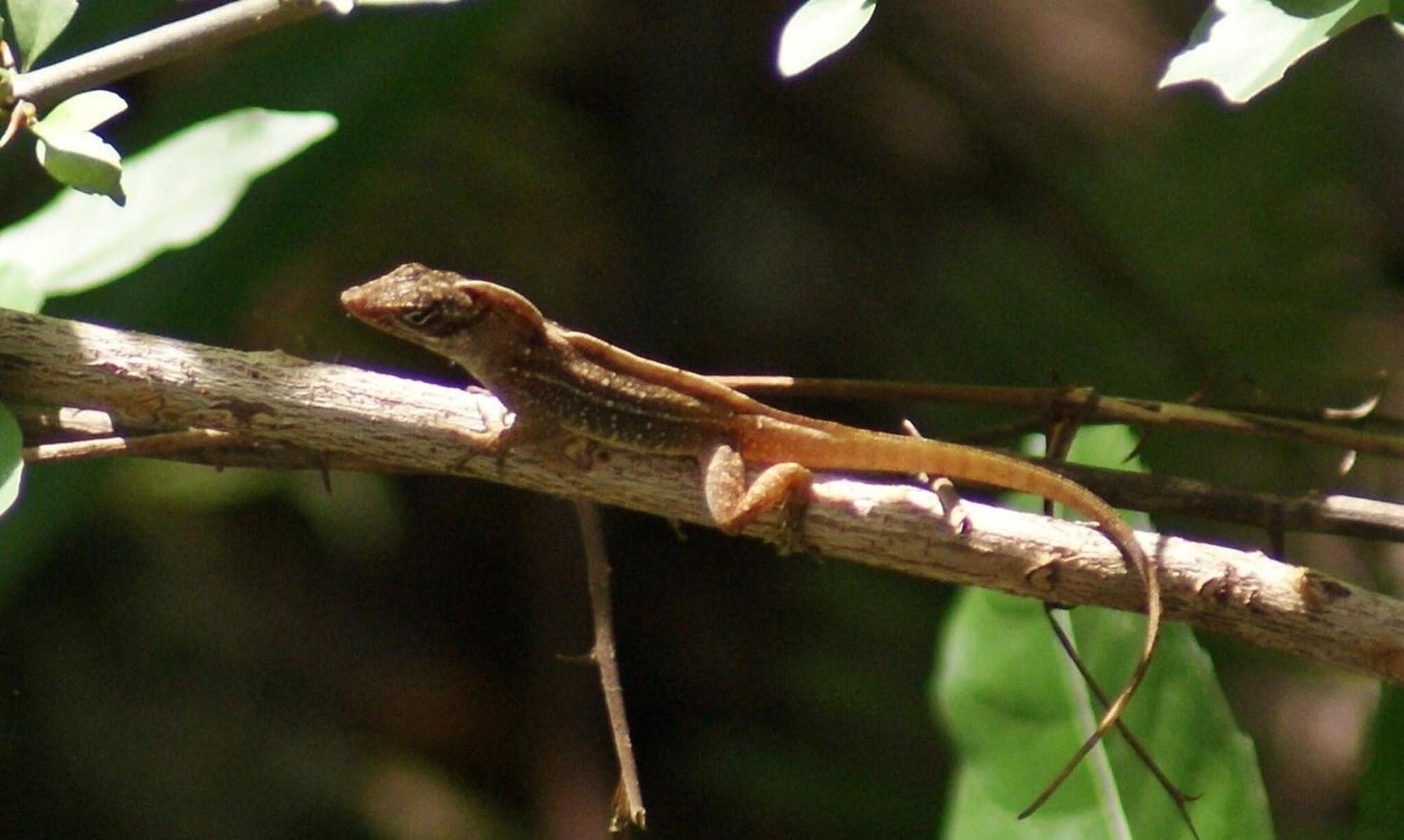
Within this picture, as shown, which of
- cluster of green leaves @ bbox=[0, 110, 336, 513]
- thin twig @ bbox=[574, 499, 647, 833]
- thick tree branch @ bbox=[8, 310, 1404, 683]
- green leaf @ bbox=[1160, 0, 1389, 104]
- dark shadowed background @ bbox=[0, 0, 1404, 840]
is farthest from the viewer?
dark shadowed background @ bbox=[0, 0, 1404, 840]

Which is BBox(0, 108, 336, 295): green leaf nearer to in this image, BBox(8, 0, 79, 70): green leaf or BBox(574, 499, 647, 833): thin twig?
BBox(8, 0, 79, 70): green leaf

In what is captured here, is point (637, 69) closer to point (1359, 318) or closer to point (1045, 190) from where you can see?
point (1045, 190)

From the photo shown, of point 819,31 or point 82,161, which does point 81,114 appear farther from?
point 819,31

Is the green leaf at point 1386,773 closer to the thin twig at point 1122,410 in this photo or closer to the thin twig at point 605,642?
the thin twig at point 1122,410

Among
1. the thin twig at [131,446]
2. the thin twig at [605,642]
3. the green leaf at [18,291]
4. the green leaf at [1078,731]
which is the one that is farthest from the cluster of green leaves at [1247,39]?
the green leaf at [18,291]

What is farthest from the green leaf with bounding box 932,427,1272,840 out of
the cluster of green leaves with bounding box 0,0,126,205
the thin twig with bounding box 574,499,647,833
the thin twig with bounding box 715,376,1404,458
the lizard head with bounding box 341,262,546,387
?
the cluster of green leaves with bounding box 0,0,126,205
